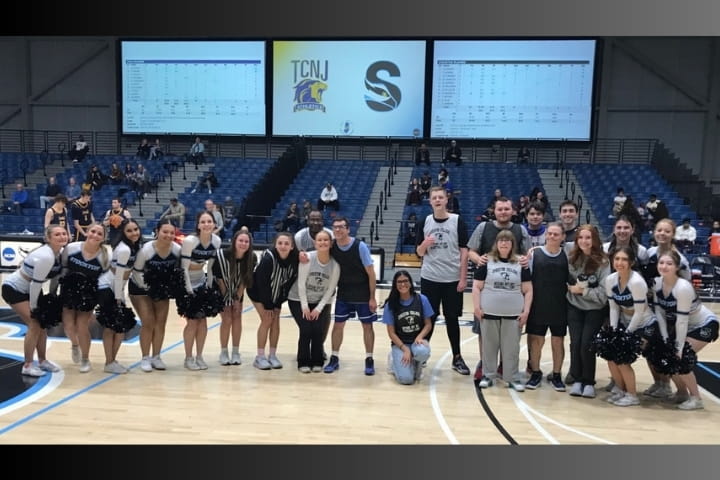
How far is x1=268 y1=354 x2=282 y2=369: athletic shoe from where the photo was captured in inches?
209

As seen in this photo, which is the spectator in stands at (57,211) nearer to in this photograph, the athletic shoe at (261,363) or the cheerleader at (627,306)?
the athletic shoe at (261,363)

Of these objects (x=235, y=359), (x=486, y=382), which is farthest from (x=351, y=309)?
(x=486, y=382)

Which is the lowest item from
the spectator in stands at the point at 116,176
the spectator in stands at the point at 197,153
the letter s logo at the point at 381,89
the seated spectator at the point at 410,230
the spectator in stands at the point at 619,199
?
the seated spectator at the point at 410,230

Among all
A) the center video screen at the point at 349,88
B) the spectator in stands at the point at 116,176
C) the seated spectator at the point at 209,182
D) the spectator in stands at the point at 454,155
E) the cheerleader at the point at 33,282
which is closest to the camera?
the cheerleader at the point at 33,282

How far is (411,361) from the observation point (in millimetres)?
4934

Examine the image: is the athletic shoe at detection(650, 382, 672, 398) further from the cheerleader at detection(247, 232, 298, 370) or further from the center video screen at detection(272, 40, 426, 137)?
the center video screen at detection(272, 40, 426, 137)

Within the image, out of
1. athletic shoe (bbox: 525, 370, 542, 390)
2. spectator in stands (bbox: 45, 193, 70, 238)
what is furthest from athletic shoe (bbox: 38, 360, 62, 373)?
athletic shoe (bbox: 525, 370, 542, 390)

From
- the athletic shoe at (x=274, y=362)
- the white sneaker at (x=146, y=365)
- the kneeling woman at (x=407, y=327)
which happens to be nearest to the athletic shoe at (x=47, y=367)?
the white sneaker at (x=146, y=365)

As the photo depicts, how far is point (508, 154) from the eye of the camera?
1711cm

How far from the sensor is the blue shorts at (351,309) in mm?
5148

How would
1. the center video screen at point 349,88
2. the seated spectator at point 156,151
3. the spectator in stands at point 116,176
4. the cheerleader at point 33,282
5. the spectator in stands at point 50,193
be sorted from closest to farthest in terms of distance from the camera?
the cheerleader at point 33,282 → the spectator in stands at point 50,193 → the spectator in stands at point 116,176 → the center video screen at point 349,88 → the seated spectator at point 156,151

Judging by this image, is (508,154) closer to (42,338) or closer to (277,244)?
(277,244)

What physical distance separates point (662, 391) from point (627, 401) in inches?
18.4

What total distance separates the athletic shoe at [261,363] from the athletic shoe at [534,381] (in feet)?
7.31
